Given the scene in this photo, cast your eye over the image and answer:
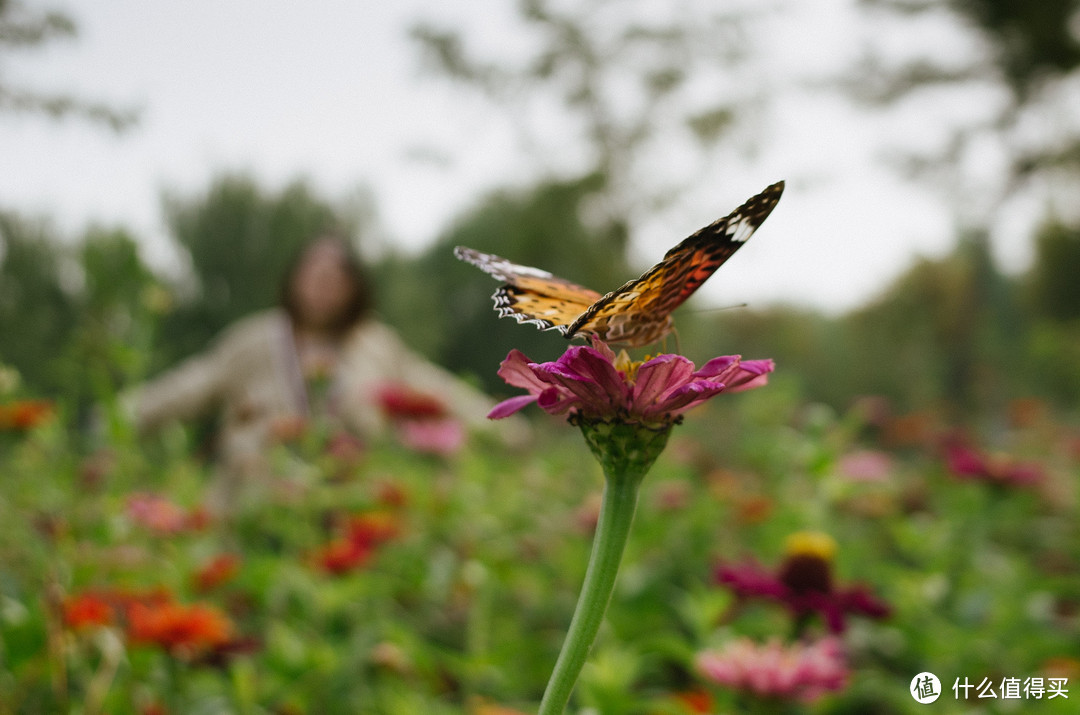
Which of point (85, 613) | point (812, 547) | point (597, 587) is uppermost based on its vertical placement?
point (812, 547)

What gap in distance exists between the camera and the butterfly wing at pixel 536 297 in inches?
16.9

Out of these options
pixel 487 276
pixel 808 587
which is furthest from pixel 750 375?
pixel 487 276

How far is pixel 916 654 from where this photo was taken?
1087 mm

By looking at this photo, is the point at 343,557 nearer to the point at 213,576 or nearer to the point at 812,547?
the point at 213,576

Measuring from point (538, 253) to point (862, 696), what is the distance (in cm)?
697

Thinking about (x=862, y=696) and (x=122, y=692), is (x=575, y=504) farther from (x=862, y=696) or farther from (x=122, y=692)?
(x=122, y=692)

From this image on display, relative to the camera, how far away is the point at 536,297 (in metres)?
0.45

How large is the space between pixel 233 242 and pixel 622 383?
8.95 m

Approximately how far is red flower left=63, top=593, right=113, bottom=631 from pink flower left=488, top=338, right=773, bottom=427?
64 centimetres

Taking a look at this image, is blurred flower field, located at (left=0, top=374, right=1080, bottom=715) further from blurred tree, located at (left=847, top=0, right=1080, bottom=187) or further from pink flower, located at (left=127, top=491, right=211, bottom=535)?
blurred tree, located at (left=847, top=0, right=1080, bottom=187)

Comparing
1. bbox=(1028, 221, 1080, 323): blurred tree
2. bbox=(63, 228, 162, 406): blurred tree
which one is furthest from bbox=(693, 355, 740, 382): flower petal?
bbox=(1028, 221, 1080, 323): blurred tree

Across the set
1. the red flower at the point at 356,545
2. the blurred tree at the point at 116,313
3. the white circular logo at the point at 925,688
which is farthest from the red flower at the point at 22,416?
the white circular logo at the point at 925,688

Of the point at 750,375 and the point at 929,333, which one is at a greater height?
the point at 929,333

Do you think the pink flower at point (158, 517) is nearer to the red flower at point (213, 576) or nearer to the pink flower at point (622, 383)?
the red flower at point (213, 576)
